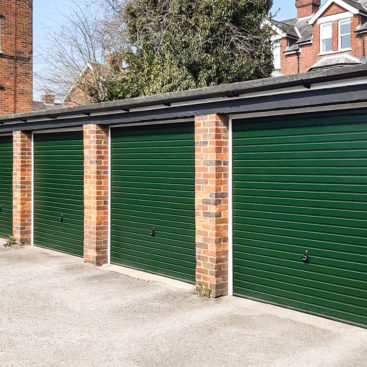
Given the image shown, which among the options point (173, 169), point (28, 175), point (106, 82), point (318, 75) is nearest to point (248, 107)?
point (318, 75)

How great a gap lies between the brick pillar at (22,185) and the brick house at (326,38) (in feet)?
50.2

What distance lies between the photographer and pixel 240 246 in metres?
6.83

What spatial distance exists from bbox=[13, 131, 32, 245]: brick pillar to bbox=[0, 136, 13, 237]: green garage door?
67cm

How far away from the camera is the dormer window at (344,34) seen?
82.0 feet

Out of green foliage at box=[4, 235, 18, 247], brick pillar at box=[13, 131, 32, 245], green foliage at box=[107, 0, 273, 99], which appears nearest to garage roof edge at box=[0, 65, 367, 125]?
brick pillar at box=[13, 131, 32, 245]

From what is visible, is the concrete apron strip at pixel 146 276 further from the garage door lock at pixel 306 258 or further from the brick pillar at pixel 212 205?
the garage door lock at pixel 306 258

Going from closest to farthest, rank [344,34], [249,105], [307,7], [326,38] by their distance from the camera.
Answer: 1. [249,105]
2. [344,34]
3. [326,38]
4. [307,7]

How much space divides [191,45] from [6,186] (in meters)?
7.83

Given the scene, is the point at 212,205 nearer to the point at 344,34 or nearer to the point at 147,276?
the point at 147,276

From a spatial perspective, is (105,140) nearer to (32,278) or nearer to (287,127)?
(32,278)

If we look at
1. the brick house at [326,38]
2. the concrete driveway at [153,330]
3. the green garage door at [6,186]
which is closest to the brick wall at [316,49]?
the brick house at [326,38]

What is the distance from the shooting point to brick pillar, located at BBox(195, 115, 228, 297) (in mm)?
6773

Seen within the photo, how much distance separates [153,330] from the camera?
555cm

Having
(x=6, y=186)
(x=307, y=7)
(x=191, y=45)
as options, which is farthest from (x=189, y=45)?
(x=307, y=7)
